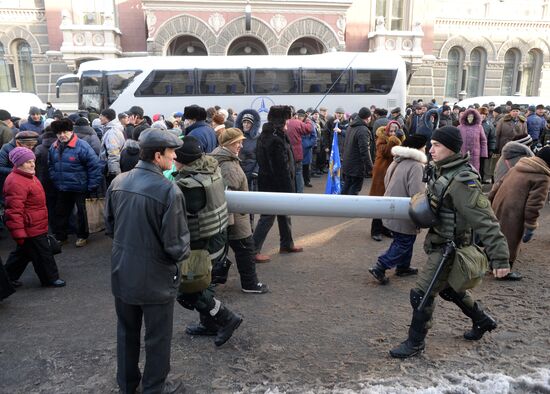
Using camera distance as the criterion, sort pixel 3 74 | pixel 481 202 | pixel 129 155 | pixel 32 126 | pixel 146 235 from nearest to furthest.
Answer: pixel 146 235 → pixel 481 202 → pixel 129 155 → pixel 32 126 → pixel 3 74

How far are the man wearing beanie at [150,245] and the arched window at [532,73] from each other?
28.7m

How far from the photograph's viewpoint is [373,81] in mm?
16422

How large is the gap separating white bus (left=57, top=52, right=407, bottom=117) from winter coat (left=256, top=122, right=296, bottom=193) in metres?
10.8

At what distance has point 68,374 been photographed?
11.0 ft

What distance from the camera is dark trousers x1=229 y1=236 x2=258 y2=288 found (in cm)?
451

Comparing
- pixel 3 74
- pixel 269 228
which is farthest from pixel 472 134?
pixel 3 74

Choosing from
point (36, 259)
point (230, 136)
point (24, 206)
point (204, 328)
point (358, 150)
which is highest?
point (230, 136)

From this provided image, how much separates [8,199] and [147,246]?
277cm

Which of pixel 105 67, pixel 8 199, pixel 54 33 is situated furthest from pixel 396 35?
pixel 8 199

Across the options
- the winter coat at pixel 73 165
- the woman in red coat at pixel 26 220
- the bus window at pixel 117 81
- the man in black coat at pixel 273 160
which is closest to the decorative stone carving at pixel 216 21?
the bus window at pixel 117 81

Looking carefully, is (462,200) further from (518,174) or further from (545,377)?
(518,174)

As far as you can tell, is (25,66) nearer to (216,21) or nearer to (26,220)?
(216,21)

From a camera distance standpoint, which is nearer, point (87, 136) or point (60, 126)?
point (60, 126)

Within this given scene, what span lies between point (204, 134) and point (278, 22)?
17854mm
